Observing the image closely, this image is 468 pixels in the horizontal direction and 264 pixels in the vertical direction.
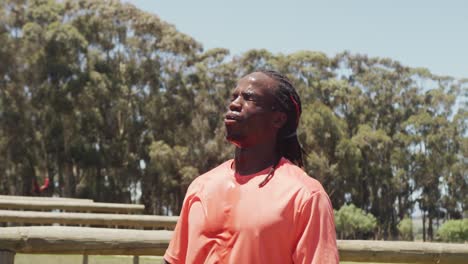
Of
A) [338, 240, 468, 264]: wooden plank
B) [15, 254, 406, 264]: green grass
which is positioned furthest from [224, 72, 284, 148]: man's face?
[15, 254, 406, 264]: green grass

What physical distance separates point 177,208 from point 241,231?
30.0 metres

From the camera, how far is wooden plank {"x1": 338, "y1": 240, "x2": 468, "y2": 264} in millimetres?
3639

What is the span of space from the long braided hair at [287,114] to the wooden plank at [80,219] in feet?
13.8

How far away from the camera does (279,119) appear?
2070mm

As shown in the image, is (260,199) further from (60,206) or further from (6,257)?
(60,206)

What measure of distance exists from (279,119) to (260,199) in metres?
0.26

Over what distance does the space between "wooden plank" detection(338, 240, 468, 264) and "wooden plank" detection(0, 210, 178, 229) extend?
282 centimetres

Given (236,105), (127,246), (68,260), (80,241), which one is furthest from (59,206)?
(236,105)

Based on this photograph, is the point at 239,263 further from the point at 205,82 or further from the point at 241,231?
the point at 205,82

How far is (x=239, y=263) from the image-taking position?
189cm

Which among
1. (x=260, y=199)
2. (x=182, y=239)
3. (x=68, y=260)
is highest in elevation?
(x=260, y=199)

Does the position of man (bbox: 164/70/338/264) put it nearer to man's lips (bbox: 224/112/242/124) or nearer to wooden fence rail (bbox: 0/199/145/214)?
man's lips (bbox: 224/112/242/124)

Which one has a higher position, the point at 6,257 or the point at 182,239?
the point at 182,239

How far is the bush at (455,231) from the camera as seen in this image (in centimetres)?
3020
